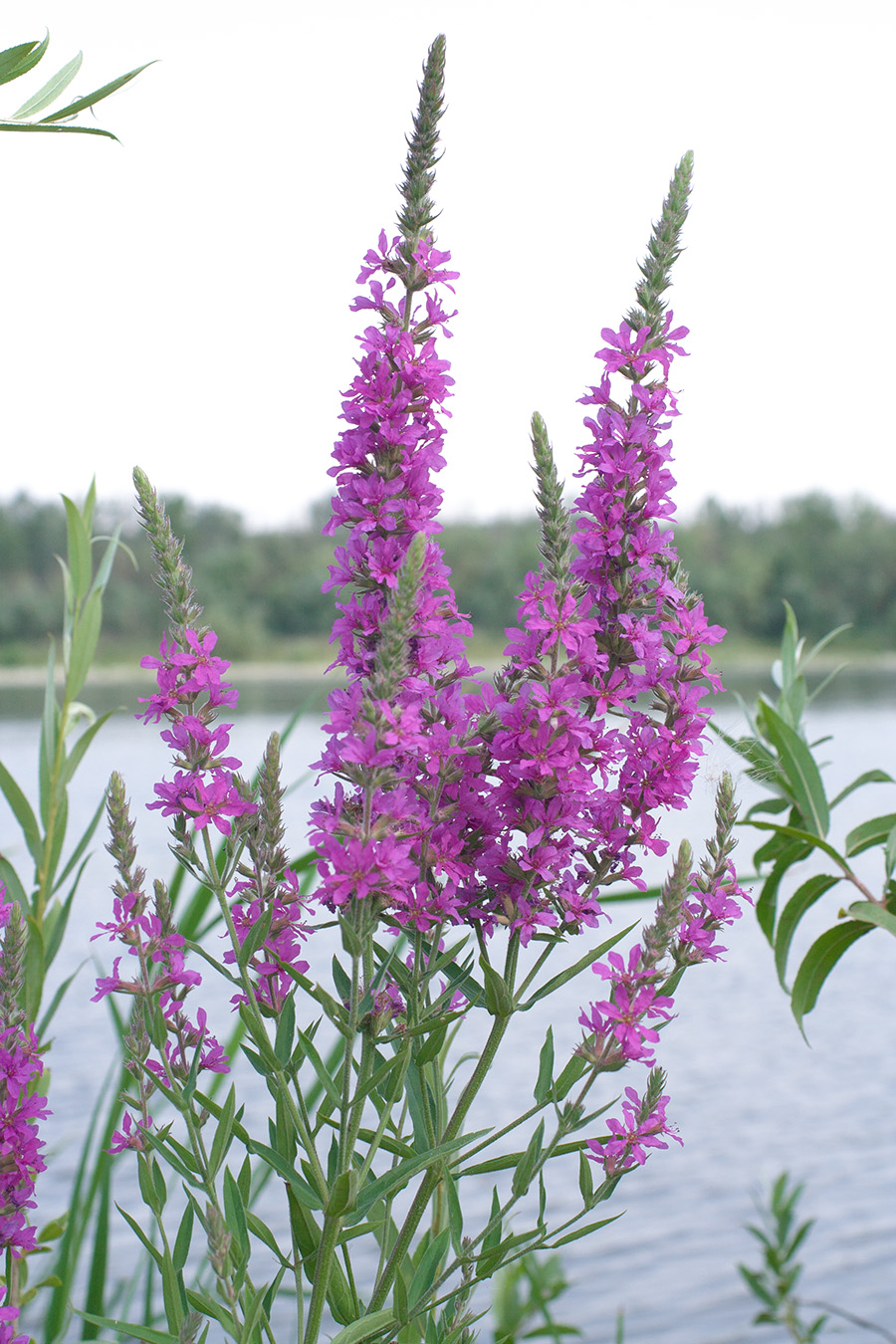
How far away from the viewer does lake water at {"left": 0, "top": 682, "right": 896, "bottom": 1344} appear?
24.3 feet

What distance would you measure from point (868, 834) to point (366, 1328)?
1.35 m

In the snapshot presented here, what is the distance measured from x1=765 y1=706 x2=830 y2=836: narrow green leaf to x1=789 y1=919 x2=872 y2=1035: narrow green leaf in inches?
7.4

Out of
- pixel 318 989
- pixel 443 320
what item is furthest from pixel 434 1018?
pixel 443 320

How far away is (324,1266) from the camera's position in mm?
1359

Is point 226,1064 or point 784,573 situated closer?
point 226,1064

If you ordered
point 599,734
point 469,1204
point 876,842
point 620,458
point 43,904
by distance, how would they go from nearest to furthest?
point 599,734
point 620,458
point 876,842
point 43,904
point 469,1204

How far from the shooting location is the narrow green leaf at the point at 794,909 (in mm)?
2232

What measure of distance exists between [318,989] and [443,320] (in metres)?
0.87

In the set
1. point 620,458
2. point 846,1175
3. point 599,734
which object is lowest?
point 846,1175

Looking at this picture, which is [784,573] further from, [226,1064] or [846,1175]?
[226,1064]

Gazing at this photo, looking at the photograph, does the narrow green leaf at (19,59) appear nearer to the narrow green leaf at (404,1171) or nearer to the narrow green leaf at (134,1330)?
the narrow green leaf at (404,1171)

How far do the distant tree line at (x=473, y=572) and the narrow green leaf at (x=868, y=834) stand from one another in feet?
156

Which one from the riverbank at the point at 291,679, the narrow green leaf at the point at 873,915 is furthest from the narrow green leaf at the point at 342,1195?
the riverbank at the point at 291,679

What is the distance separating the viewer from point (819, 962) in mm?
2211
